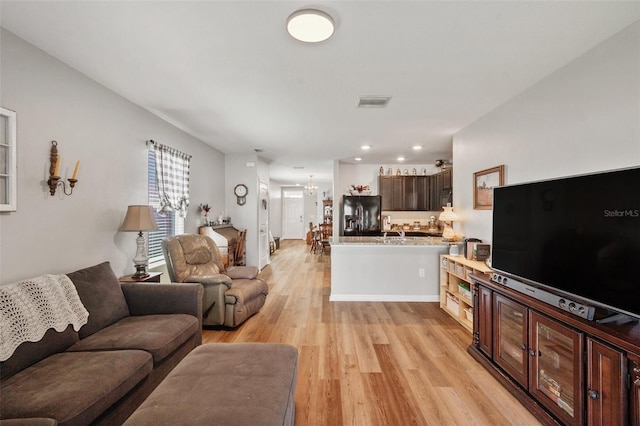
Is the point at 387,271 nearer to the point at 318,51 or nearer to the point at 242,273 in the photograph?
the point at 242,273

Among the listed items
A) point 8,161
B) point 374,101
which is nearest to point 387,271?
point 374,101

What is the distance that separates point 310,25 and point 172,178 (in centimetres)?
293

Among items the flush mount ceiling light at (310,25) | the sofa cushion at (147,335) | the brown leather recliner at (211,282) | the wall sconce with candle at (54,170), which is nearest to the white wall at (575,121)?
the flush mount ceiling light at (310,25)

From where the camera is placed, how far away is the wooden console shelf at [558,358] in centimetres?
132

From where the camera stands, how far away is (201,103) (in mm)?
3016

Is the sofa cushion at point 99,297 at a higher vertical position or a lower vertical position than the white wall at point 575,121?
lower

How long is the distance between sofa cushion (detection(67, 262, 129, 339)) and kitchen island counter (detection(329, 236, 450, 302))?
2.74 metres

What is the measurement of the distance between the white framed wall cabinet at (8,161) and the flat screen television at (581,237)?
12.2ft

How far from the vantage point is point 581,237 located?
65.4 inches

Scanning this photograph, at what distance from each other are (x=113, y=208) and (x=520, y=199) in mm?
3795

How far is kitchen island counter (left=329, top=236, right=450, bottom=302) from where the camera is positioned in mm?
4164

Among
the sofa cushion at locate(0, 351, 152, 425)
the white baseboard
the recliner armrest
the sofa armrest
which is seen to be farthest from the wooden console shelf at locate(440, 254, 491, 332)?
the sofa cushion at locate(0, 351, 152, 425)

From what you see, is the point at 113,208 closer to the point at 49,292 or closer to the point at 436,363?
the point at 49,292

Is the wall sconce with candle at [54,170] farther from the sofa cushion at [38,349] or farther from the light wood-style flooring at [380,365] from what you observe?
the light wood-style flooring at [380,365]
